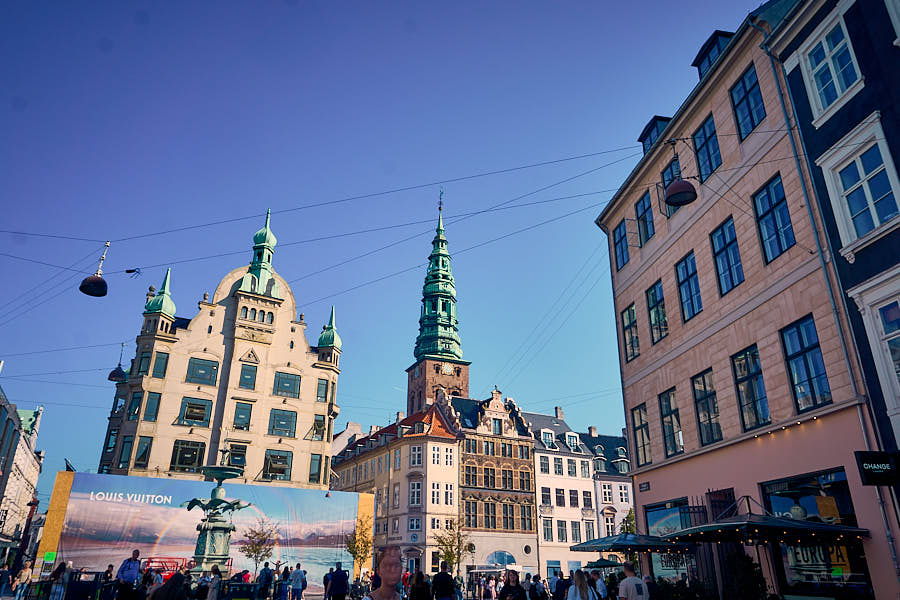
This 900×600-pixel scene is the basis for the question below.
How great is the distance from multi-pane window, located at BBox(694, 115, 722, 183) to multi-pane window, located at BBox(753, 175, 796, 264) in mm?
2780

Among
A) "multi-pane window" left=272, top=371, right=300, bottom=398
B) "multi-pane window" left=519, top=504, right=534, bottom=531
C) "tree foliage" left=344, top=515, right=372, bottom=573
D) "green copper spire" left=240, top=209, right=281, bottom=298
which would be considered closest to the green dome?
"green copper spire" left=240, top=209, right=281, bottom=298

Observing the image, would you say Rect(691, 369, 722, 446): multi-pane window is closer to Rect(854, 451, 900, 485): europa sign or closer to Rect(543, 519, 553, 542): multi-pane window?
Rect(854, 451, 900, 485): europa sign

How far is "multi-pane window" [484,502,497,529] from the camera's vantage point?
5753cm

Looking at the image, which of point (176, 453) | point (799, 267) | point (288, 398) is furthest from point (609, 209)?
point (176, 453)

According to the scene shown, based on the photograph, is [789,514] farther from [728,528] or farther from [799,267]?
[799,267]

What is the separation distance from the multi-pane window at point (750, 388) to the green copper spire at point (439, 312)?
67291mm

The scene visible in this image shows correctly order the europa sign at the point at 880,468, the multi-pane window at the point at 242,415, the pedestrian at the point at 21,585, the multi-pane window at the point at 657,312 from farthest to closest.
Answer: the multi-pane window at the point at 242,415
the multi-pane window at the point at 657,312
the pedestrian at the point at 21,585
the europa sign at the point at 880,468

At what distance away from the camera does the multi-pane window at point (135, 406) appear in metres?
39.1

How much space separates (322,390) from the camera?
150 ft

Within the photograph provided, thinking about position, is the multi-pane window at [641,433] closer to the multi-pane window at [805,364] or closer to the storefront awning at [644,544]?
the storefront awning at [644,544]

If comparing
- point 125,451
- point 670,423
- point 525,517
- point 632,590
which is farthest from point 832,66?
point 525,517

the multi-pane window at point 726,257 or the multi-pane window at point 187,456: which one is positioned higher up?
the multi-pane window at point 726,257

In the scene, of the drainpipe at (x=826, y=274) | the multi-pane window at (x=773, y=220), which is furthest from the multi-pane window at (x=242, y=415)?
the drainpipe at (x=826, y=274)

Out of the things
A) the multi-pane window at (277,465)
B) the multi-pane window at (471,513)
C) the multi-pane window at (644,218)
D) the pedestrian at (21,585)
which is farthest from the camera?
the multi-pane window at (471,513)
